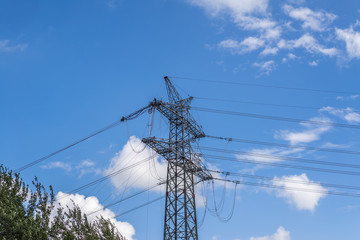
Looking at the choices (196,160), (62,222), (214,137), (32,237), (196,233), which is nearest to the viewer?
(32,237)

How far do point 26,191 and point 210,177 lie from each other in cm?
1794

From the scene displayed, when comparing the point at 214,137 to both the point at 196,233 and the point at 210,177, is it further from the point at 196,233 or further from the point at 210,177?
the point at 196,233

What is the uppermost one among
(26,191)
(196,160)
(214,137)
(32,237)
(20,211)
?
(214,137)

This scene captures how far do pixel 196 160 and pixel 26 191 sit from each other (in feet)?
52.7

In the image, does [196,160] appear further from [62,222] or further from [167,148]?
[62,222]

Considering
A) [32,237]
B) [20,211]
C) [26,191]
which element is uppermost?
[26,191]

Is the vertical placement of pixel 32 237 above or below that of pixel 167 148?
below

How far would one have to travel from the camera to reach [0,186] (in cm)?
2541

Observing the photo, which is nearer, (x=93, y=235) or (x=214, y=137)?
(x=93, y=235)

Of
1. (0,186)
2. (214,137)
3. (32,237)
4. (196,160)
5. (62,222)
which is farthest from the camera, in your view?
(214,137)

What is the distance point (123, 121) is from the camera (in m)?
36.4

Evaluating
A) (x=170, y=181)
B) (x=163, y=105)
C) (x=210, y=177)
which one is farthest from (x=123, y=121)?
(x=210, y=177)

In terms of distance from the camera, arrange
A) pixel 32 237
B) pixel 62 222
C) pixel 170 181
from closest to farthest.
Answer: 1. pixel 32 237
2. pixel 62 222
3. pixel 170 181

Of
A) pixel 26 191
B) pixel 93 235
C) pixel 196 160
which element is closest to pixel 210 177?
pixel 196 160
